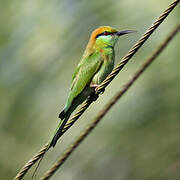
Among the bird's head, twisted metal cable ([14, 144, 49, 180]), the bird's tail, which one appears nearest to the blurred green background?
the bird's head

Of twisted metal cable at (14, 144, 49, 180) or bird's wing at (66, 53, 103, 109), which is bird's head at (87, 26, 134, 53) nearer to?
bird's wing at (66, 53, 103, 109)

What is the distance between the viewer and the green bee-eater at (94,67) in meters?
3.19

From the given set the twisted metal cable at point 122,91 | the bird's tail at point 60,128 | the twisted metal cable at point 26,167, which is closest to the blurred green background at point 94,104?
the bird's tail at point 60,128

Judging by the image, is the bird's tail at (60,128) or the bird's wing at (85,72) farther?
the bird's wing at (85,72)

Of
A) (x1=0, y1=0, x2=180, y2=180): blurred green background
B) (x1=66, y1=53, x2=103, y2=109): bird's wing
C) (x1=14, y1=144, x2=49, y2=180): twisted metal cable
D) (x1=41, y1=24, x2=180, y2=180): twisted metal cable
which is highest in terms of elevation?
(x1=41, y1=24, x2=180, y2=180): twisted metal cable

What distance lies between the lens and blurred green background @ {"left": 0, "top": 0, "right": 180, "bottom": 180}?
11.9ft

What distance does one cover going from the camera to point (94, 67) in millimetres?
3328

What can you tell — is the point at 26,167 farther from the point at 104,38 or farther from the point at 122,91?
the point at 104,38

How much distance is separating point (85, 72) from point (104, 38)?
0.35 metres

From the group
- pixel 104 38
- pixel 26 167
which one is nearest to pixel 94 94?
pixel 104 38

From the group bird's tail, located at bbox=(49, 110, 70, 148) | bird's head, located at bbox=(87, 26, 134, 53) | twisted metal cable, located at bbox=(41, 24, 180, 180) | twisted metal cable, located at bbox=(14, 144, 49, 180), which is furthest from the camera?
bird's head, located at bbox=(87, 26, 134, 53)

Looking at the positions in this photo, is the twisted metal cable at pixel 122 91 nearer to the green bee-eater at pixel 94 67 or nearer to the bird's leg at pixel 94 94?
the green bee-eater at pixel 94 67

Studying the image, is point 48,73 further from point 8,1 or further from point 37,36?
point 8,1

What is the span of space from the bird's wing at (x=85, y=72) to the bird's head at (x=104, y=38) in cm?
11
